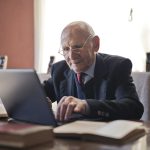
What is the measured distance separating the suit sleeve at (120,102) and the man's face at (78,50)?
151 mm

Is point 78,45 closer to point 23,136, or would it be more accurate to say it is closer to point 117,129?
point 117,129

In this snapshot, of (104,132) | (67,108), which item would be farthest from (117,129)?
(67,108)

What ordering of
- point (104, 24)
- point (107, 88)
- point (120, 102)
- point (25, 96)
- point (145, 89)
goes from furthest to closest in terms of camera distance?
point (104, 24)
point (145, 89)
point (107, 88)
point (120, 102)
point (25, 96)

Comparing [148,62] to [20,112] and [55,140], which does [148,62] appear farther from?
[55,140]

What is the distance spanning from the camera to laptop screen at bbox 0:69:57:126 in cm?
107

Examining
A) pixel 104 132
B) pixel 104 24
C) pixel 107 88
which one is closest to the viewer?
pixel 104 132

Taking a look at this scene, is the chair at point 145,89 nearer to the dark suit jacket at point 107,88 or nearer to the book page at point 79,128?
the dark suit jacket at point 107,88

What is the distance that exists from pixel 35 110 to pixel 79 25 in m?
0.68

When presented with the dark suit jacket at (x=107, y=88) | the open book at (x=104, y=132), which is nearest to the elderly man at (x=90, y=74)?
the dark suit jacket at (x=107, y=88)

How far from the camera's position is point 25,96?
3.76ft

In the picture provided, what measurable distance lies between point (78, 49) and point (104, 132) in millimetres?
802

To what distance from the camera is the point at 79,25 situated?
1.71 meters

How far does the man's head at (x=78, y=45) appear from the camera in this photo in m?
1.70

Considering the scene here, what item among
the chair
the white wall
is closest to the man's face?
the chair
